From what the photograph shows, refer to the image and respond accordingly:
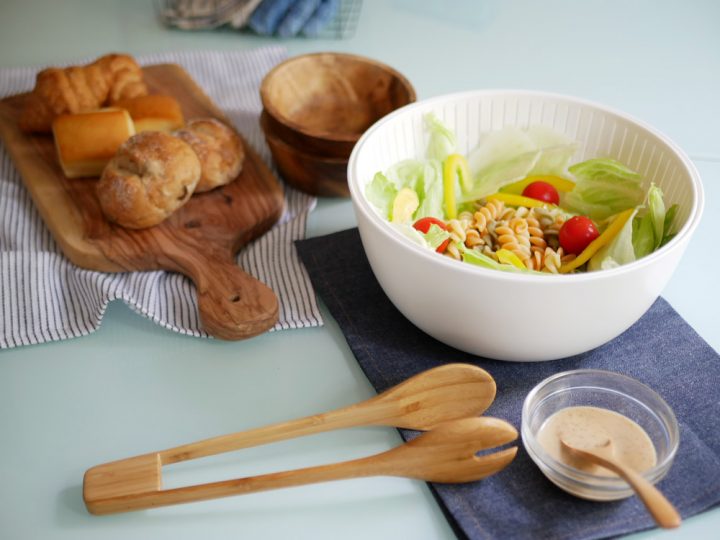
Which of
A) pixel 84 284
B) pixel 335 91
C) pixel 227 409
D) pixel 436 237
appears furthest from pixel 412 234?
pixel 335 91


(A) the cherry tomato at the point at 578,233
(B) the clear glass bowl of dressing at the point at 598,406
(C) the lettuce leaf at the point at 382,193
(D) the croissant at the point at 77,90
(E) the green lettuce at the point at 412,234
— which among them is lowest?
(D) the croissant at the point at 77,90

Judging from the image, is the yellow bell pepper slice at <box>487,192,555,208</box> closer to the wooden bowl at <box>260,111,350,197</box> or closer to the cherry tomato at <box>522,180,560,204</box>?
the cherry tomato at <box>522,180,560,204</box>

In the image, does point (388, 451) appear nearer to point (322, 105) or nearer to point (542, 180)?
point (542, 180)

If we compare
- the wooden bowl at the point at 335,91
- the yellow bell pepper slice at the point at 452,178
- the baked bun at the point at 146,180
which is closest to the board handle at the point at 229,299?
the baked bun at the point at 146,180

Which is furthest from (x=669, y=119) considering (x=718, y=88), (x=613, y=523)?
(x=613, y=523)

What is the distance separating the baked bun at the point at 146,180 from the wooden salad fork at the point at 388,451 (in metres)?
0.51

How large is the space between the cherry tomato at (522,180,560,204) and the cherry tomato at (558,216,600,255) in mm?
110

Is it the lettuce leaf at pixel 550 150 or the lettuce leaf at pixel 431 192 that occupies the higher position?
the lettuce leaf at pixel 550 150

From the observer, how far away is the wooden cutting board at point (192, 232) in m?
1.22

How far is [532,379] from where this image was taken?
1.13 metres

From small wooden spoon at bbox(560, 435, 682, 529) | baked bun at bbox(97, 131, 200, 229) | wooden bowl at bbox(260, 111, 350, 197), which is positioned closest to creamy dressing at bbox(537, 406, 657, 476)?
small wooden spoon at bbox(560, 435, 682, 529)

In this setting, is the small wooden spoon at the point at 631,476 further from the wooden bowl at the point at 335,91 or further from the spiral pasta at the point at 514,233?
the wooden bowl at the point at 335,91

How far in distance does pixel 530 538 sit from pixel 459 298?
1.01 feet

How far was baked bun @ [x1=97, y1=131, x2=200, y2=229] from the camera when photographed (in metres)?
1.36
